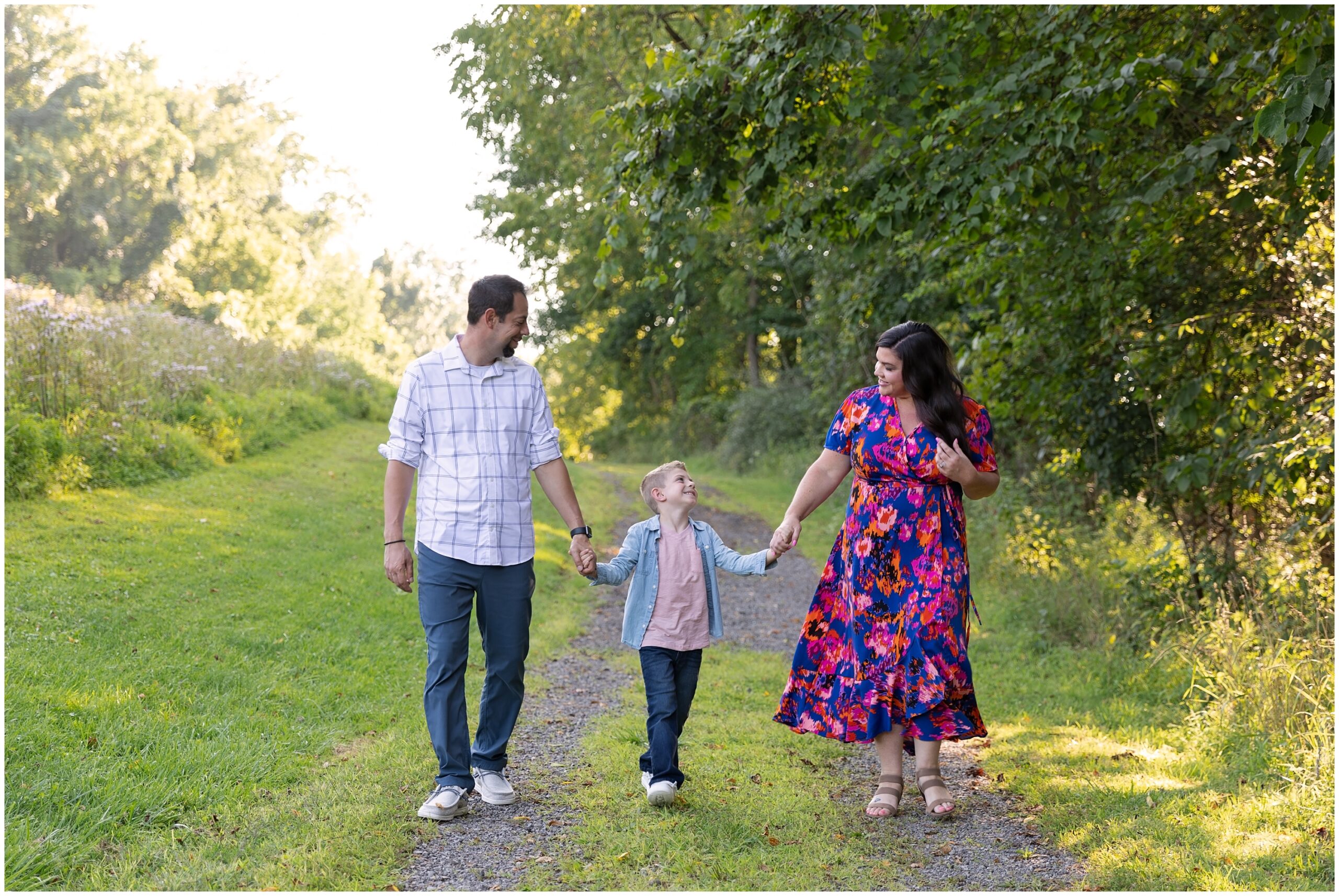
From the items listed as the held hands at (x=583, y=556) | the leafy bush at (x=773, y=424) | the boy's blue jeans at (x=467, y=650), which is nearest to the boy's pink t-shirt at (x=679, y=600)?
the held hands at (x=583, y=556)

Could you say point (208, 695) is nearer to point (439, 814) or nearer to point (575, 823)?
point (439, 814)

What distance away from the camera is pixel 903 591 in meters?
4.44

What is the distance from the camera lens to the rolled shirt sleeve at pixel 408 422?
14.2 feet

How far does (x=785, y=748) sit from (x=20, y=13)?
155 ft

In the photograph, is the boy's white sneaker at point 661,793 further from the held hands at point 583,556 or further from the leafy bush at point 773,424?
the leafy bush at point 773,424

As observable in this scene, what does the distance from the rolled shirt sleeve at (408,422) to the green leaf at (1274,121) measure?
3465 mm

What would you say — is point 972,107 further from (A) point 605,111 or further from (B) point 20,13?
(B) point 20,13

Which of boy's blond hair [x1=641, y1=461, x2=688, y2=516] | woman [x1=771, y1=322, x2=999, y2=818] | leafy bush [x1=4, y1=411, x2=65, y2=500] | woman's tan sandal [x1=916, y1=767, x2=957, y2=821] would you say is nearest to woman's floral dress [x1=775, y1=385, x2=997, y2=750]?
woman [x1=771, y1=322, x2=999, y2=818]

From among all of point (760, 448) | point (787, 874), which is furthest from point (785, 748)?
point (760, 448)

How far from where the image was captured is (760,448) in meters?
26.0

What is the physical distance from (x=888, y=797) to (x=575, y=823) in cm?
131

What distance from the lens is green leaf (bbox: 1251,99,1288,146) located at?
417cm

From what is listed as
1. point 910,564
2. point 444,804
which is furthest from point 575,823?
point 910,564

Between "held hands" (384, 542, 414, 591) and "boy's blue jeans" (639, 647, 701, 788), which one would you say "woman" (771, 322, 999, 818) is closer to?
"boy's blue jeans" (639, 647, 701, 788)
